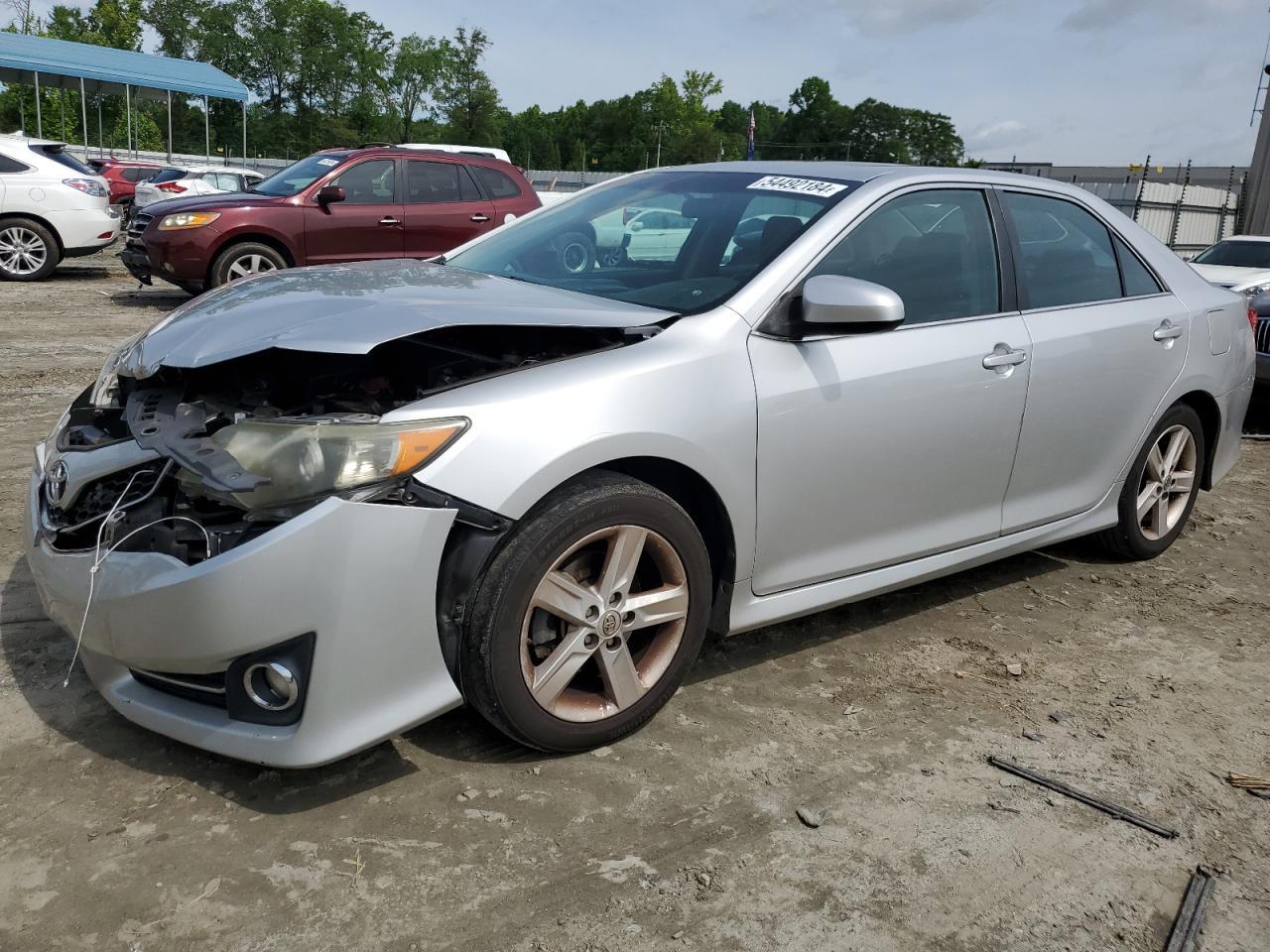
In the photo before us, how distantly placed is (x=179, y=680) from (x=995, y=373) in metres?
2.62

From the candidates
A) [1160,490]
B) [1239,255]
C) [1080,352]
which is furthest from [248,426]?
[1239,255]

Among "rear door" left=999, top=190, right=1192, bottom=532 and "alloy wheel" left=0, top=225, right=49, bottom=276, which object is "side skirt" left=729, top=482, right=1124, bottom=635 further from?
"alloy wheel" left=0, top=225, right=49, bottom=276

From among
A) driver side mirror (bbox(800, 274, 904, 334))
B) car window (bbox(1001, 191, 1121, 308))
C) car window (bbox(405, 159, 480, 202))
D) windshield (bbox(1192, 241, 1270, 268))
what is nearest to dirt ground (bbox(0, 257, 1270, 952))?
driver side mirror (bbox(800, 274, 904, 334))

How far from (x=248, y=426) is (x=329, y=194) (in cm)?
919

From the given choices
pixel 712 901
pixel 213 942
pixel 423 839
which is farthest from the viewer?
pixel 423 839

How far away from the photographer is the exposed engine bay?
2457mm

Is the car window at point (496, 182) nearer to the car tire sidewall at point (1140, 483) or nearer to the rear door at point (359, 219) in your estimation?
the rear door at point (359, 219)

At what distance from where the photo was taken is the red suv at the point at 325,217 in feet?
35.8

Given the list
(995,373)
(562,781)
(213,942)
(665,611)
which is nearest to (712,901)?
(562,781)

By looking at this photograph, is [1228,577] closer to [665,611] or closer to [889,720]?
[889,720]

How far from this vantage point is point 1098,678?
3.61 m

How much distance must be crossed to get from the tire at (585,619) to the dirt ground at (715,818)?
0.48 feet

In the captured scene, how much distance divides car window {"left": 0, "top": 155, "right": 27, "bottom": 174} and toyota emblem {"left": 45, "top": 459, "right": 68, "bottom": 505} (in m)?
11.5

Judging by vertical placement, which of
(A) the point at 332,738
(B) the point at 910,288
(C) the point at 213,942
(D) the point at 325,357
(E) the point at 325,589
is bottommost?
(C) the point at 213,942
